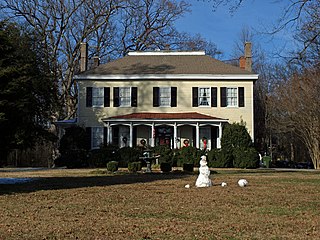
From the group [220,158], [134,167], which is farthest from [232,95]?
[134,167]

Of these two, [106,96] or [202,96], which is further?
[106,96]

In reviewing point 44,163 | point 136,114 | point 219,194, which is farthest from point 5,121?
point 44,163

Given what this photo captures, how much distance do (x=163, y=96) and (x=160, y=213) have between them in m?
25.7

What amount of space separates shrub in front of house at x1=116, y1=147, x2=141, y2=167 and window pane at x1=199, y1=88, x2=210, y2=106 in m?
6.28

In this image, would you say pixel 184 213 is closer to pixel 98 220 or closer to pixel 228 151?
pixel 98 220

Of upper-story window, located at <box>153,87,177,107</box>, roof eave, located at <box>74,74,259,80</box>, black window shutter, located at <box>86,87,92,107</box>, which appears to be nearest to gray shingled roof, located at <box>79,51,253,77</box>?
roof eave, located at <box>74,74,259,80</box>

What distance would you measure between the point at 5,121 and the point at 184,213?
6.65 meters

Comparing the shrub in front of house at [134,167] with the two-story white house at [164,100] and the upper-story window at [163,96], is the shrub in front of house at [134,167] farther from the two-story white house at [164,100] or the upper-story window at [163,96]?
the upper-story window at [163,96]

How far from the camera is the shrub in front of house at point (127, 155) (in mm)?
31719

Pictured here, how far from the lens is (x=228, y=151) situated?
1256 inches

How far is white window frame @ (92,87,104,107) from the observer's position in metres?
35.9

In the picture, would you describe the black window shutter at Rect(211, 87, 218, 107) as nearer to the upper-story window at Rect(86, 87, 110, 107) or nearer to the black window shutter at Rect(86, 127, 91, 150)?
the upper-story window at Rect(86, 87, 110, 107)

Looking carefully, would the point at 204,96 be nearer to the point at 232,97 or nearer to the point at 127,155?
the point at 232,97

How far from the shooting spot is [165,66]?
37.2m
